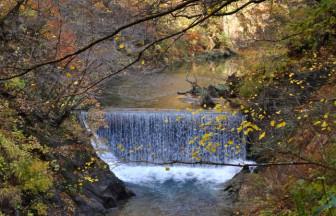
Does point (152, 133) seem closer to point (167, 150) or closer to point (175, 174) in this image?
point (167, 150)

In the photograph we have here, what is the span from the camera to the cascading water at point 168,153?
33.3ft

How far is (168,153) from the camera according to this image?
1290 cm

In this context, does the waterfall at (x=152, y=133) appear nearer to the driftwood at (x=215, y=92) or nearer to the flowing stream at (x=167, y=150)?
the flowing stream at (x=167, y=150)

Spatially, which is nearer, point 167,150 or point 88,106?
point 88,106

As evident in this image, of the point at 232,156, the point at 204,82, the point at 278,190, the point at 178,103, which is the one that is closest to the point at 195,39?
the point at 204,82

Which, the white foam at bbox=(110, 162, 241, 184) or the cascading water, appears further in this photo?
the white foam at bbox=(110, 162, 241, 184)

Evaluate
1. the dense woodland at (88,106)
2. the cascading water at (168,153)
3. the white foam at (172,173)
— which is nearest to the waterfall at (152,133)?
the cascading water at (168,153)

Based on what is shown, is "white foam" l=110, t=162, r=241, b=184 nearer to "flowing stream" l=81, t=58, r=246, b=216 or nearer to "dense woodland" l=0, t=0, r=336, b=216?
"flowing stream" l=81, t=58, r=246, b=216

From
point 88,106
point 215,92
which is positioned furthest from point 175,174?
point 215,92

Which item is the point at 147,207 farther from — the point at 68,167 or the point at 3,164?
the point at 3,164

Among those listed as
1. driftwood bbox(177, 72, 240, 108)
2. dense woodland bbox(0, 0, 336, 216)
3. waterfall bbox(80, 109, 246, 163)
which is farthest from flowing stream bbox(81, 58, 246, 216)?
driftwood bbox(177, 72, 240, 108)

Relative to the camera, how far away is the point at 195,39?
29391mm

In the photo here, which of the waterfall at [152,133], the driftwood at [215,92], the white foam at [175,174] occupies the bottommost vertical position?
the white foam at [175,174]

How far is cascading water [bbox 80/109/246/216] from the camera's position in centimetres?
1016
